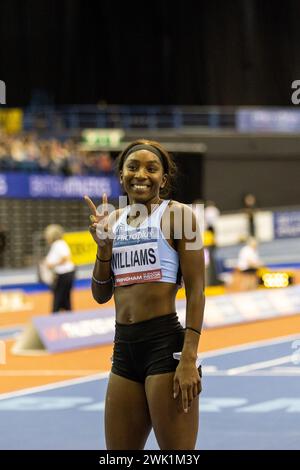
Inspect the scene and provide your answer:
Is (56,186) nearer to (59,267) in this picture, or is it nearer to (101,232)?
(59,267)

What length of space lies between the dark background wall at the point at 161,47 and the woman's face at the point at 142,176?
3.69 m

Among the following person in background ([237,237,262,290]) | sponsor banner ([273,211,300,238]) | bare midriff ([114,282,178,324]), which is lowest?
bare midriff ([114,282,178,324])

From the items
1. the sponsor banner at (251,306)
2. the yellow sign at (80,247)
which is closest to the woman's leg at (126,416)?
the sponsor banner at (251,306)

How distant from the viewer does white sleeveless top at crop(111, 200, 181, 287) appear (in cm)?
463

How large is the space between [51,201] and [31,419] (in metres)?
18.9

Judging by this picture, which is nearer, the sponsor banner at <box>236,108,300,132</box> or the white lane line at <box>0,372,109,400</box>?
the white lane line at <box>0,372,109,400</box>

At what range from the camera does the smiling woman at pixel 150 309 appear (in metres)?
4.51

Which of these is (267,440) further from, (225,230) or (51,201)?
(225,230)

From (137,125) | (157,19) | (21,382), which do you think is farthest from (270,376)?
(137,125)

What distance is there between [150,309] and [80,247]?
729 inches

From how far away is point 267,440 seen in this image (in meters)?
8.12

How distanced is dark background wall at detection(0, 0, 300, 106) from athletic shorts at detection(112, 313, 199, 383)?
13.1ft

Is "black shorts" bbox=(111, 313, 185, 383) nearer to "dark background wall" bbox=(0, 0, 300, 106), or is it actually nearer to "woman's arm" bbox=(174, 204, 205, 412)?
"woman's arm" bbox=(174, 204, 205, 412)

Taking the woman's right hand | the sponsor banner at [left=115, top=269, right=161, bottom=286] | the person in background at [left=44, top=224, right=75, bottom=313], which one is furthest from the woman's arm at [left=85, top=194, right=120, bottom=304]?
the person in background at [left=44, top=224, right=75, bottom=313]
